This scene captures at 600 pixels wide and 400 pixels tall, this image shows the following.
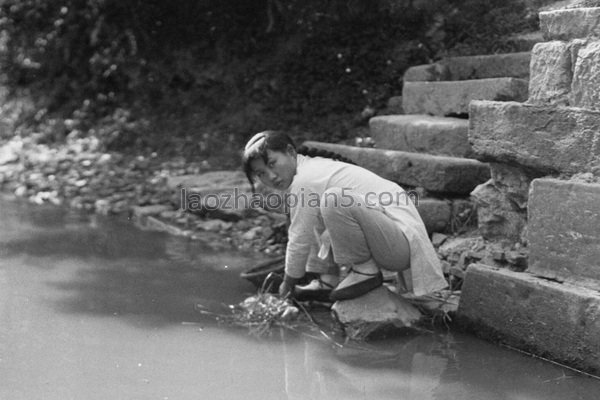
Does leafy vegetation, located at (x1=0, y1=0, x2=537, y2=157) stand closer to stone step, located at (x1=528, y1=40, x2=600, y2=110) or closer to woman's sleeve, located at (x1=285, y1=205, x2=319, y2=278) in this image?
stone step, located at (x1=528, y1=40, x2=600, y2=110)

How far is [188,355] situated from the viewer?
3.59 metres

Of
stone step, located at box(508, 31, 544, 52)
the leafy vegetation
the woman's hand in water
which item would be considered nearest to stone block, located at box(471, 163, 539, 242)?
the woman's hand in water

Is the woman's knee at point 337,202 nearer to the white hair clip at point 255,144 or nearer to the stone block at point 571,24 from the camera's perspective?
the white hair clip at point 255,144

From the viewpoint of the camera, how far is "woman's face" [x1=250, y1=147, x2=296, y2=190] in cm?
396

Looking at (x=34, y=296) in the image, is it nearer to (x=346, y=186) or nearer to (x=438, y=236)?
(x=346, y=186)

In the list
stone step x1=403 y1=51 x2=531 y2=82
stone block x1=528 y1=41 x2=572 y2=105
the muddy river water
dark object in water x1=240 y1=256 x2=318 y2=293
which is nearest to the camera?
the muddy river water

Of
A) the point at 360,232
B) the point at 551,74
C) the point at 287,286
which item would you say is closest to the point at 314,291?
the point at 287,286

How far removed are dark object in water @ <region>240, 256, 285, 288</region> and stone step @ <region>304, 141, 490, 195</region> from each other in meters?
0.91

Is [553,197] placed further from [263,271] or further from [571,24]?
[263,271]

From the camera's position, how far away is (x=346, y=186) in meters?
3.92

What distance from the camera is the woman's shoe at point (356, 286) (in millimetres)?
3865

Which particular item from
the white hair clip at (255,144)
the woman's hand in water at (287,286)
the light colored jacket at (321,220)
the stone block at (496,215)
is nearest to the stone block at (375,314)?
the light colored jacket at (321,220)

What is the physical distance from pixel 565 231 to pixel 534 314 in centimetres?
40

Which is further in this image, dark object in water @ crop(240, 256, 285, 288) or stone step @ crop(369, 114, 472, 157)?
stone step @ crop(369, 114, 472, 157)
